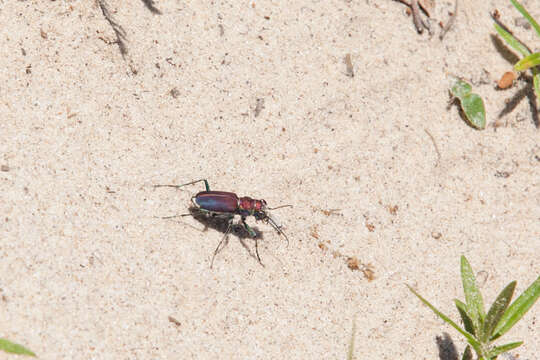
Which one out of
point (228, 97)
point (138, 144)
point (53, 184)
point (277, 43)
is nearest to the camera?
point (53, 184)

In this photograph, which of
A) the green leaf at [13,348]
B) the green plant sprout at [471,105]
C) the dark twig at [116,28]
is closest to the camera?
the green leaf at [13,348]

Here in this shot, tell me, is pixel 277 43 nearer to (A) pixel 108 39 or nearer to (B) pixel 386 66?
(B) pixel 386 66

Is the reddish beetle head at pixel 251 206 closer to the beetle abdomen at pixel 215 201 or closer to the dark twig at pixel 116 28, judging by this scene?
the beetle abdomen at pixel 215 201

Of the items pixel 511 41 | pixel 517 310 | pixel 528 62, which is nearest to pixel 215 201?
pixel 517 310

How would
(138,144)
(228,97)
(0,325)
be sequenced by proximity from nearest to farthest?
1. (0,325)
2. (138,144)
3. (228,97)

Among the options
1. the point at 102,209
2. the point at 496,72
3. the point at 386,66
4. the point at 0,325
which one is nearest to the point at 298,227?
the point at 102,209

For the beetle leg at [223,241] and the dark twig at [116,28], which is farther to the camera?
the dark twig at [116,28]

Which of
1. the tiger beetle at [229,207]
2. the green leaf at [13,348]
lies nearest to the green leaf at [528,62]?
the tiger beetle at [229,207]
